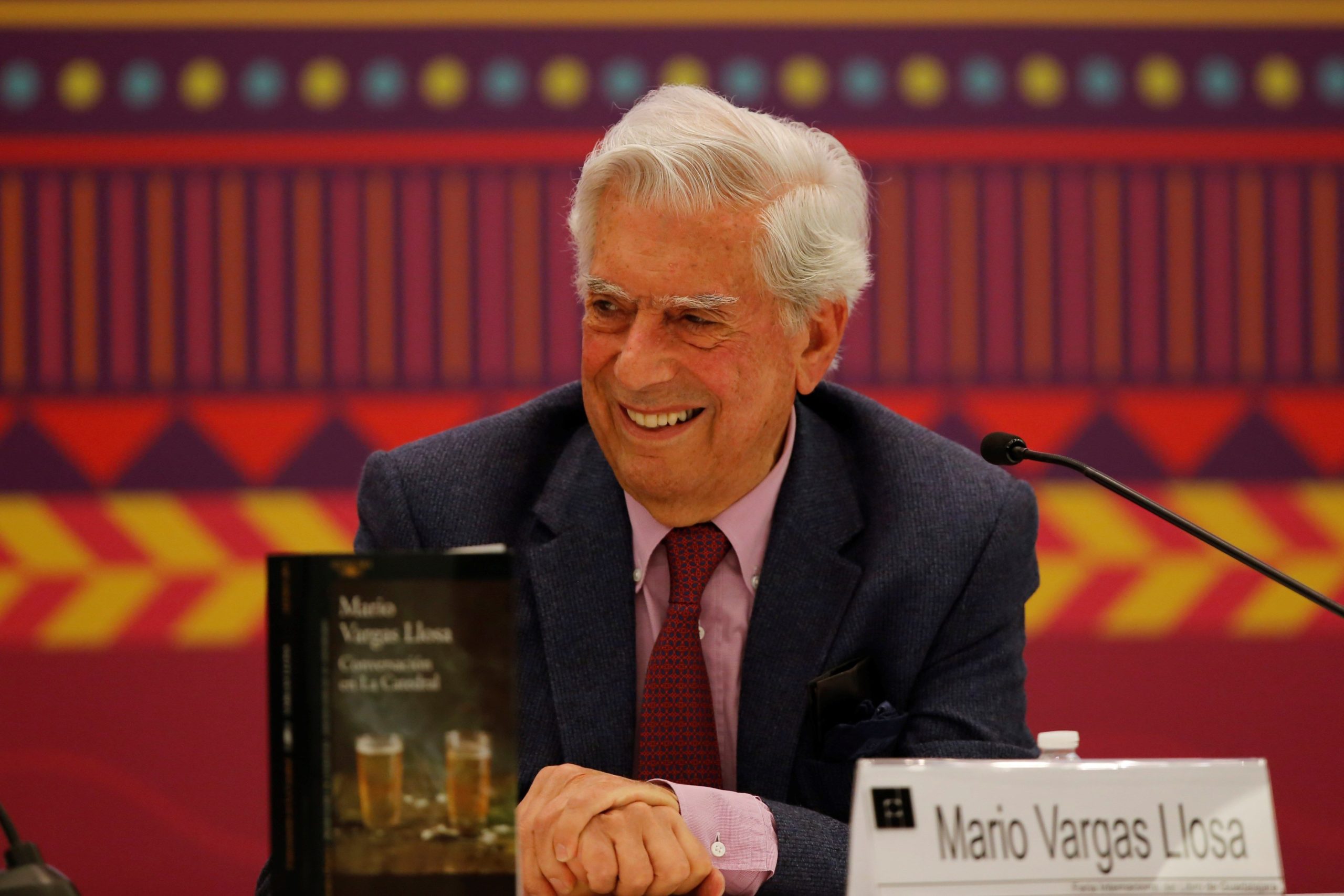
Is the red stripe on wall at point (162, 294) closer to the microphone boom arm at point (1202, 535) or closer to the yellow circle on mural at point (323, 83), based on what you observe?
the yellow circle on mural at point (323, 83)

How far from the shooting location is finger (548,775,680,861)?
1186mm

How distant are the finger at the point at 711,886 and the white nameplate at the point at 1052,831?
0.23 metres

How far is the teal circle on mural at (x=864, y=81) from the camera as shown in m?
2.67

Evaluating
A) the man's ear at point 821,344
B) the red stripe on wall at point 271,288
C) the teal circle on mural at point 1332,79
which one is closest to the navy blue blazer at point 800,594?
the man's ear at point 821,344

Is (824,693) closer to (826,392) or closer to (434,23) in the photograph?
(826,392)

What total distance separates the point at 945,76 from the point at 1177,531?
39.4 inches

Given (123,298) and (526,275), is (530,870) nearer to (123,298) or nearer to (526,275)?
(526,275)

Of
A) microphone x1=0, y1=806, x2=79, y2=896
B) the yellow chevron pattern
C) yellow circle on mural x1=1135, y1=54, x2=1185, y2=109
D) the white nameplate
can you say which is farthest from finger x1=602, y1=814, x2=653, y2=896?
yellow circle on mural x1=1135, y1=54, x2=1185, y2=109

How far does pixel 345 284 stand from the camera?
2.68 meters

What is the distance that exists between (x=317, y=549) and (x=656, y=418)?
1202 mm

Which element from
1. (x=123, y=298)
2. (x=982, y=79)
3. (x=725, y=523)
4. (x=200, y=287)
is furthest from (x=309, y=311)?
(x=982, y=79)

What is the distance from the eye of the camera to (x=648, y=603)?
1.70 metres

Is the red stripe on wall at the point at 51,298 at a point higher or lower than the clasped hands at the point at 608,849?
higher

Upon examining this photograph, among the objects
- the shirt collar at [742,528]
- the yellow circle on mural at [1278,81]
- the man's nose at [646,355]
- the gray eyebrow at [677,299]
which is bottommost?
the shirt collar at [742,528]
